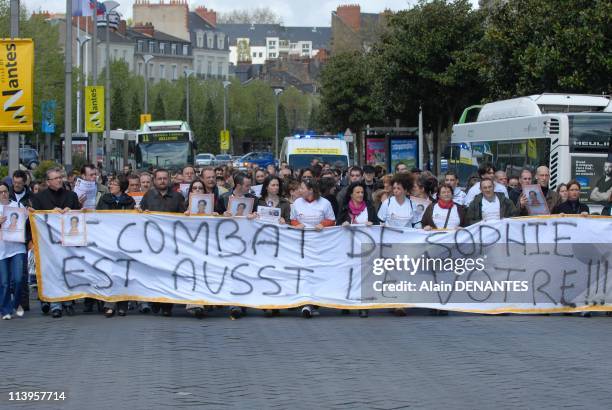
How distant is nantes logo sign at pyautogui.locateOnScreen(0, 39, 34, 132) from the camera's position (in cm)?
1794

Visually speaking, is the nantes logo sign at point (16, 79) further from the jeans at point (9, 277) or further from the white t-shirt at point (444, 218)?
the white t-shirt at point (444, 218)

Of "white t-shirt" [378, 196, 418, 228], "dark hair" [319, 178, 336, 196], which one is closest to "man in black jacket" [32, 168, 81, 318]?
"dark hair" [319, 178, 336, 196]

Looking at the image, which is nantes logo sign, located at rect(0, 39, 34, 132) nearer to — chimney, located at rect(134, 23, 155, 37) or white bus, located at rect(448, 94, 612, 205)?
white bus, located at rect(448, 94, 612, 205)

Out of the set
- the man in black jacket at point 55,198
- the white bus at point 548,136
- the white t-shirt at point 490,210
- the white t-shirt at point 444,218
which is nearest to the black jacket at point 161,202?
the man in black jacket at point 55,198

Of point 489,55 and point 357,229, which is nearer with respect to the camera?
point 357,229

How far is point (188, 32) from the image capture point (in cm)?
13475

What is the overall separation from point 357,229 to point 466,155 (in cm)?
1855

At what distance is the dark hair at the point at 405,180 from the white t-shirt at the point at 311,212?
0.94 meters

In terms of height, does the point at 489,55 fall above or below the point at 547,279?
above

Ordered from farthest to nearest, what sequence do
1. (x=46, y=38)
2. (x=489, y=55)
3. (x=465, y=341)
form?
(x=46, y=38) < (x=489, y=55) < (x=465, y=341)

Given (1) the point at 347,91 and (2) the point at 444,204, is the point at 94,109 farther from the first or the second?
(1) the point at 347,91

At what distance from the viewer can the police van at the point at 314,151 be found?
1412 inches

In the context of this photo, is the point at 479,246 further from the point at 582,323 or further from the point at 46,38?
the point at 46,38

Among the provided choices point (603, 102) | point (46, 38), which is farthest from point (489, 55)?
point (46, 38)
